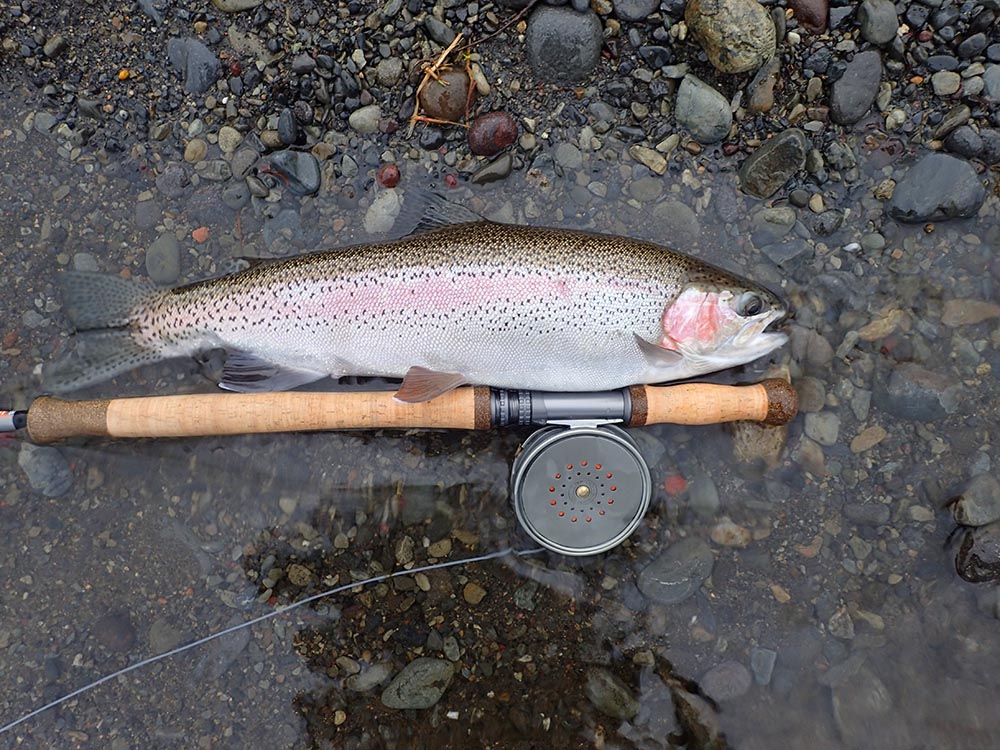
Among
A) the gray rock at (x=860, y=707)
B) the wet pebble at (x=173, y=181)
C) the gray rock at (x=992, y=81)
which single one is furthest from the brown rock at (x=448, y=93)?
the gray rock at (x=860, y=707)

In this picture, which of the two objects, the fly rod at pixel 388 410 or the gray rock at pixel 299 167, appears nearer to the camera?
the fly rod at pixel 388 410

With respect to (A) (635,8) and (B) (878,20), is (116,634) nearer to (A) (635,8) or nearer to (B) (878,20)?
(A) (635,8)

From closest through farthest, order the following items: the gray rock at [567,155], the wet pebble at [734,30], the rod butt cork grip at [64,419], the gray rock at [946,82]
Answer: the rod butt cork grip at [64,419] → the wet pebble at [734,30] → the gray rock at [946,82] → the gray rock at [567,155]

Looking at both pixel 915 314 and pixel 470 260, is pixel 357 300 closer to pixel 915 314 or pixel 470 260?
pixel 470 260

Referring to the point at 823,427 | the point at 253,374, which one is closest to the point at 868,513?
the point at 823,427

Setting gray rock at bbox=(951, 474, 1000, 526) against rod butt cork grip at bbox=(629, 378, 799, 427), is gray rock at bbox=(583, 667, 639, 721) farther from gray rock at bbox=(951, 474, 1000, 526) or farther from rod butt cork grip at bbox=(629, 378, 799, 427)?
gray rock at bbox=(951, 474, 1000, 526)

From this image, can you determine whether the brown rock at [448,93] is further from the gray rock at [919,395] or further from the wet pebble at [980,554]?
the wet pebble at [980,554]

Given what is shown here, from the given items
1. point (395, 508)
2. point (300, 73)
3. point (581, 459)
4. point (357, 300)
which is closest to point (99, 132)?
point (300, 73)
